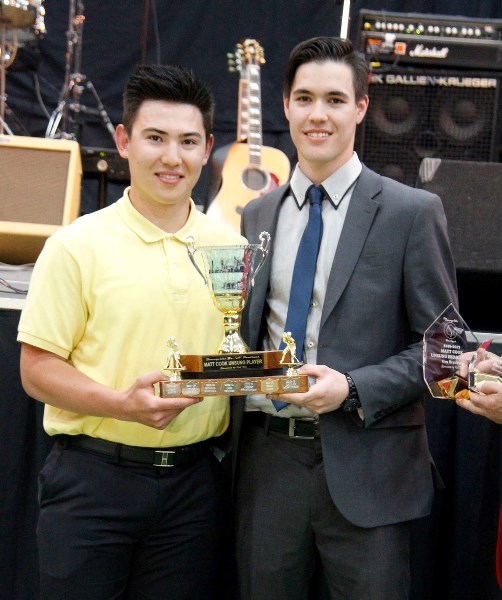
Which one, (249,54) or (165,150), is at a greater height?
(249,54)

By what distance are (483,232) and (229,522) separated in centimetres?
132

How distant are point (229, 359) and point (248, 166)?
266cm

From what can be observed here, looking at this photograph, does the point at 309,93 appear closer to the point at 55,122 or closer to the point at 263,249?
the point at 263,249

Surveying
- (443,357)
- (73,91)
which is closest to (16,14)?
(73,91)

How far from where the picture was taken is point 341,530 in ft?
7.97

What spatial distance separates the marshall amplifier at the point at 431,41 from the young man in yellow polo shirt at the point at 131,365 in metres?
2.27

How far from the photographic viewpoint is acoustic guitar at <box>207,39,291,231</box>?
178 inches

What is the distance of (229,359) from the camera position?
2180mm

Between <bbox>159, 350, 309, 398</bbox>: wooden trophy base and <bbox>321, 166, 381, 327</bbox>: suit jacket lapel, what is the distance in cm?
30

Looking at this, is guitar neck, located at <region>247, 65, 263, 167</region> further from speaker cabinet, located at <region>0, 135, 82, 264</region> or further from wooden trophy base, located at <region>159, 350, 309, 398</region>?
wooden trophy base, located at <region>159, 350, 309, 398</region>

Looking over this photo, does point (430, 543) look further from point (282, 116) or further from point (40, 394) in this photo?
point (282, 116)

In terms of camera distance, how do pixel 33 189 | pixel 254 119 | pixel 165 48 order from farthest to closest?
pixel 165 48 < pixel 254 119 < pixel 33 189

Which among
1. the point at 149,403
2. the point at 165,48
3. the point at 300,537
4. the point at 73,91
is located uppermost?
the point at 165,48

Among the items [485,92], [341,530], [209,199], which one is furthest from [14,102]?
[341,530]
